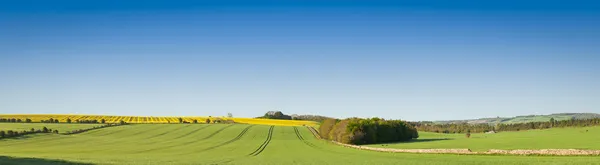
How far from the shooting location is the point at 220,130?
126 meters

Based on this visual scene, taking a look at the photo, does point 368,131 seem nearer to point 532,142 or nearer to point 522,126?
point 532,142

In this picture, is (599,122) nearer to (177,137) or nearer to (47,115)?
(177,137)

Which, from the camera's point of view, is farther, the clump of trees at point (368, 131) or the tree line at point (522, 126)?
the tree line at point (522, 126)

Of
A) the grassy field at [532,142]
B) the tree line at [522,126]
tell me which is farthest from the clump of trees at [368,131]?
the tree line at [522,126]

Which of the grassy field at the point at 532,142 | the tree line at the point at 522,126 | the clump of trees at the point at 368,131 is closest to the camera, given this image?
the grassy field at the point at 532,142

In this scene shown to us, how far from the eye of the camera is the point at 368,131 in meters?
89.7

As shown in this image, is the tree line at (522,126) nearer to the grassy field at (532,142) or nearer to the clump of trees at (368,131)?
the clump of trees at (368,131)

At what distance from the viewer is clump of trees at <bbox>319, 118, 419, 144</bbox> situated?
8844cm

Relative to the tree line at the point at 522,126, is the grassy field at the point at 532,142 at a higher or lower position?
lower

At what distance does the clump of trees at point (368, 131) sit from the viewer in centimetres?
8844

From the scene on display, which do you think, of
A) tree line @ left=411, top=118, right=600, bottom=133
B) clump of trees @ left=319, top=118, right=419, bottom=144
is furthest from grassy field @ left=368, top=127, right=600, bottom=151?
tree line @ left=411, top=118, right=600, bottom=133

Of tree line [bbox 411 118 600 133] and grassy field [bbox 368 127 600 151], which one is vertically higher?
tree line [bbox 411 118 600 133]

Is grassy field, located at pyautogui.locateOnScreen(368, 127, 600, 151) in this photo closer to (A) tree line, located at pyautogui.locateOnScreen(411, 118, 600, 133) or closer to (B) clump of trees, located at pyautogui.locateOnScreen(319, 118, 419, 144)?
(B) clump of trees, located at pyautogui.locateOnScreen(319, 118, 419, 144)

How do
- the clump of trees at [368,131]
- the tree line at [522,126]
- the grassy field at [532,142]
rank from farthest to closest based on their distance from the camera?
the tree line at [522,126] < the clump of trees at [368,131] < the grassy field at [532,142]
